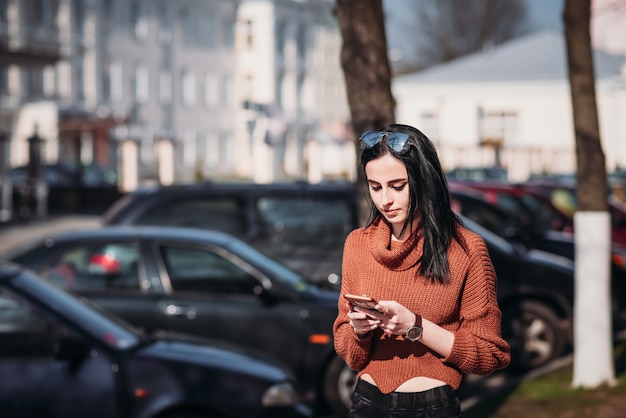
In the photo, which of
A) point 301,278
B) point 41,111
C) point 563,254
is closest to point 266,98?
point 41,111

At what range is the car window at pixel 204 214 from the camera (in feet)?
40.3

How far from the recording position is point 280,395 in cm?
696

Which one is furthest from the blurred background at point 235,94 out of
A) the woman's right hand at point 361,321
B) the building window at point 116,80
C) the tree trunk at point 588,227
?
the woman's right hand at point 361,321

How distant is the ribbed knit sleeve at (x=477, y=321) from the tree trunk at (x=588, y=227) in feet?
18.4

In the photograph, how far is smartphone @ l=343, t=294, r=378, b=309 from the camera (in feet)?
11.4

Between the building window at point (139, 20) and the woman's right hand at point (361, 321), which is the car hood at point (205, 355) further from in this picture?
the building window at point (139, 20)

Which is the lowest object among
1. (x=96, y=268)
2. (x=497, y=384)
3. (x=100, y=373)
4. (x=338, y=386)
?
(x=497, y=384)

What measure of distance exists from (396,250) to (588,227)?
5.94 metres

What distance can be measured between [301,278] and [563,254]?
6.31m

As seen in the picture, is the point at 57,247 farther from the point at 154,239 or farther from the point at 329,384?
the point at 329,384

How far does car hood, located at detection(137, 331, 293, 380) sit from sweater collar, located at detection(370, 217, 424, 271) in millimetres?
3224

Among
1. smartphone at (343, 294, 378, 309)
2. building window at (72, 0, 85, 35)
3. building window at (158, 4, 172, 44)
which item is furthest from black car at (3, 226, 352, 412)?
building window at (158, 4, 172, 44)

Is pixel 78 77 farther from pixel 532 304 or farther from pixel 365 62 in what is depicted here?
pixel 365 62

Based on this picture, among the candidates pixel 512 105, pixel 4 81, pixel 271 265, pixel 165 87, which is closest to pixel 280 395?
pixel 271 265
